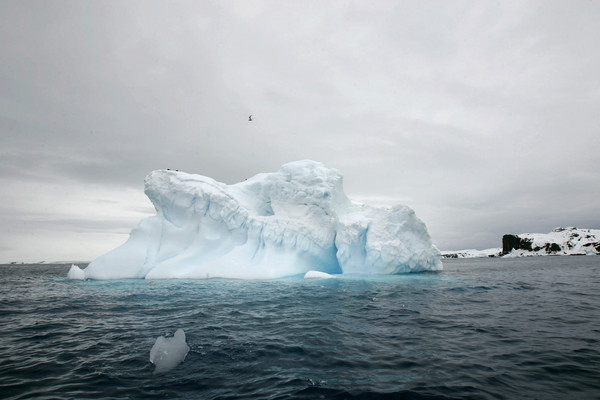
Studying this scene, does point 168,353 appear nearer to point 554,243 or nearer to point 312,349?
point 312,349

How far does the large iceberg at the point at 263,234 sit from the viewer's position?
22.6 meters

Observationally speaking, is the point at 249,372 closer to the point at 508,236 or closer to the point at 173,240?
the point at 173,240

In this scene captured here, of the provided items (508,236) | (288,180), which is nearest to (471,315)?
(288,180)

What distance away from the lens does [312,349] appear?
22.3 feet

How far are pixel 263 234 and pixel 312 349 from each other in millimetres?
18159

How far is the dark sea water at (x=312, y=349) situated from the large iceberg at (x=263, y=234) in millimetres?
10446

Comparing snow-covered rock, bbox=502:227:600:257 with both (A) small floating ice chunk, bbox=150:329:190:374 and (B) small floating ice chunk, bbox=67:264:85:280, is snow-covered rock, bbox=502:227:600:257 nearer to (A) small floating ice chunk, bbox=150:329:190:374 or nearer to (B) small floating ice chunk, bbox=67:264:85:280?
(A) small floating ice chunk, bbox=150:329:190:374

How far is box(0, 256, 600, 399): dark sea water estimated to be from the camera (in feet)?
15.7

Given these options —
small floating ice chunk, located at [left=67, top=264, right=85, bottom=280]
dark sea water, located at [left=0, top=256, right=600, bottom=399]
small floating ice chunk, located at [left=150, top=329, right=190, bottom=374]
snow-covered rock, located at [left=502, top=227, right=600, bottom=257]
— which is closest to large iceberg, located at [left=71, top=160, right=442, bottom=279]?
small floating ice chunk, located at [left=67, top=264, right=85, bottom=280]

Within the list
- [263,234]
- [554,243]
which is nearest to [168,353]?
[263,234]

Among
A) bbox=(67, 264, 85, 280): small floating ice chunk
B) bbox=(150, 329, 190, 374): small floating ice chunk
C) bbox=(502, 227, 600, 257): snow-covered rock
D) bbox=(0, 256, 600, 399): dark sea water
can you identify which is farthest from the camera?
bbox=(502, 227, 600, 257): snow-covered rock

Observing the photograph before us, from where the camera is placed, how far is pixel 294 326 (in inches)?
A: 342

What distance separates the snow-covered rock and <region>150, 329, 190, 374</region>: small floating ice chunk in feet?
459

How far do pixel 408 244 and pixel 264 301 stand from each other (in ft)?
60.4
